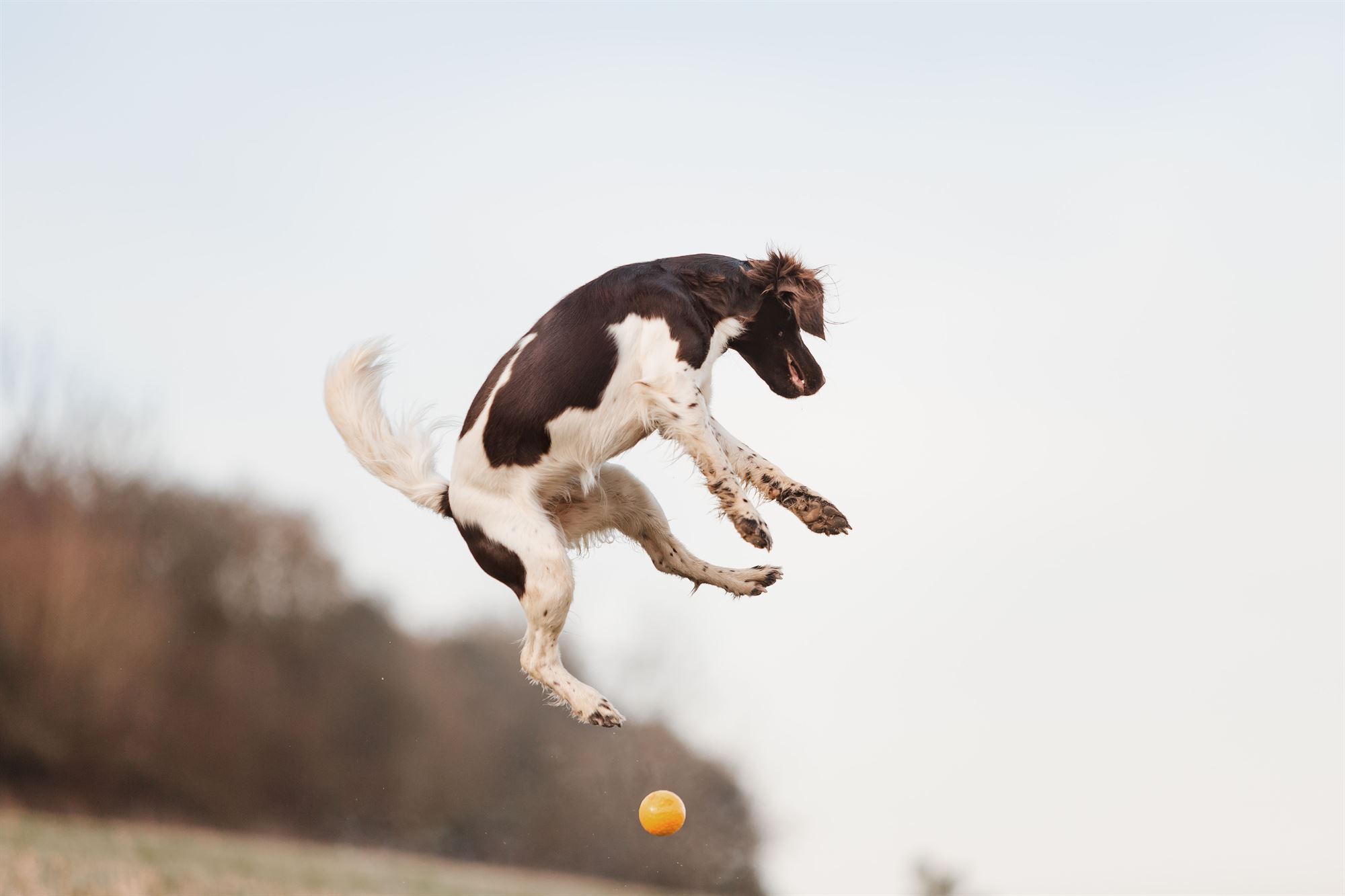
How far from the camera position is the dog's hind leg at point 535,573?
4.61 m

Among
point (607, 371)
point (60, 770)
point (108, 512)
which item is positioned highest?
point (607, 371)

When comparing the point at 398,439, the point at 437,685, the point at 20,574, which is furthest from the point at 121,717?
the point at 398,439

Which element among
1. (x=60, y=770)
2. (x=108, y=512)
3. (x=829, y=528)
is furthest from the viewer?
(x=108, y=512)

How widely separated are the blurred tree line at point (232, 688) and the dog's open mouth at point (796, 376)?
16770 millimetres

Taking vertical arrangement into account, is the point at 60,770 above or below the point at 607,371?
below

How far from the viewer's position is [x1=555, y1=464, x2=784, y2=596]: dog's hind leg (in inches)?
198

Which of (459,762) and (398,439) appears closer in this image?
(398,439)

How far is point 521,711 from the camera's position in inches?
927

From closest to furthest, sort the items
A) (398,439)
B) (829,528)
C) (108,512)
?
(829,528)
(398,439)
(108,512)

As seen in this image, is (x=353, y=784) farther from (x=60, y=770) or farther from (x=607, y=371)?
(x=607, y=371)

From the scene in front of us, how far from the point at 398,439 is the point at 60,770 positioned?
69.2 ft

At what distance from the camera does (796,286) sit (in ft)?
16.1

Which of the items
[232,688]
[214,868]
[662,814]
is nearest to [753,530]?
[662,814]

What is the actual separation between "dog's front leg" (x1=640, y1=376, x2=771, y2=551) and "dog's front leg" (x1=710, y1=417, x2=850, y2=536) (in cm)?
9
